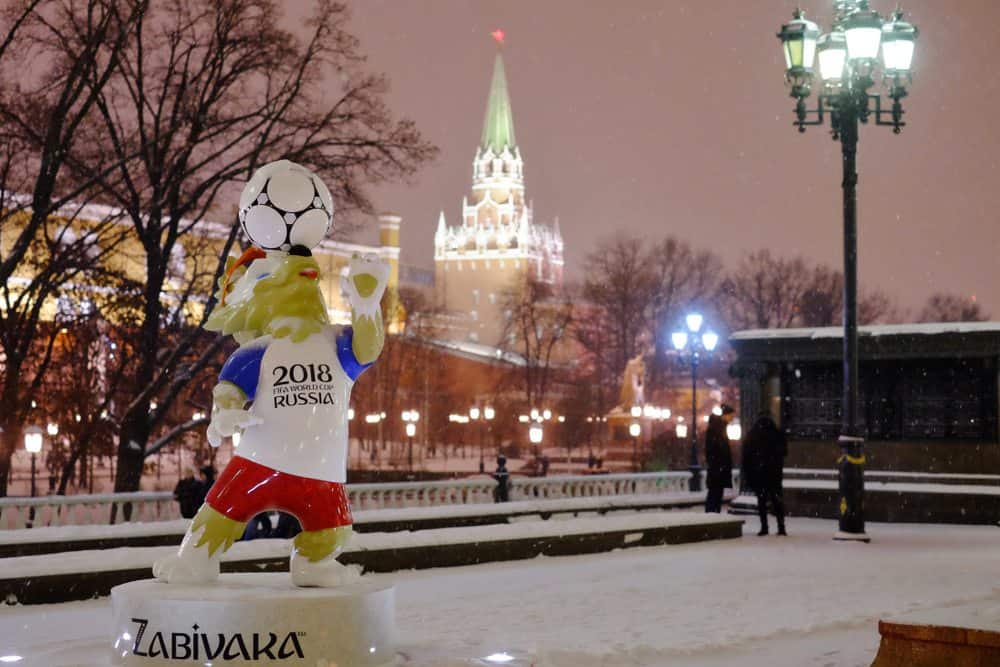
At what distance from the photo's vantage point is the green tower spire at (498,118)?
14238cm

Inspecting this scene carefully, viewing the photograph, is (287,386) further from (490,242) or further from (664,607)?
(490,242)

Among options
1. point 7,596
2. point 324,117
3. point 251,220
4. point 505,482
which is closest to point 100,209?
point 324,117

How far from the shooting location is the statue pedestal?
7176 millimetres

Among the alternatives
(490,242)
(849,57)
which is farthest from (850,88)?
(490,242)

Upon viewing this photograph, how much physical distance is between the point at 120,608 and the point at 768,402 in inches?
667

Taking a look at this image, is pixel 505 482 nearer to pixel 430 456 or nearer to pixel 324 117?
pixel 324 117

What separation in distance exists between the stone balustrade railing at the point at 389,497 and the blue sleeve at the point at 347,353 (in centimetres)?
1061

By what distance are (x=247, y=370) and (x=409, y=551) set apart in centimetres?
688

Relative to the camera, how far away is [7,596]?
37.1 ft

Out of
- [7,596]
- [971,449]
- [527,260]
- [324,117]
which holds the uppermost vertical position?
[527,260]

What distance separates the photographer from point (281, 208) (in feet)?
25.8

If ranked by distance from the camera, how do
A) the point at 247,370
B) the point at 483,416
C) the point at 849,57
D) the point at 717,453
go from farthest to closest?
1. the point at 483,416
2. the point at 717,453
3. the point at 849,57
4. the point at 247,370

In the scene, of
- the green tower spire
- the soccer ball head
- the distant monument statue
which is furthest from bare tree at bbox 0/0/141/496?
the green tower spire

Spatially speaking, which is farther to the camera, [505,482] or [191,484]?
[505,482]
